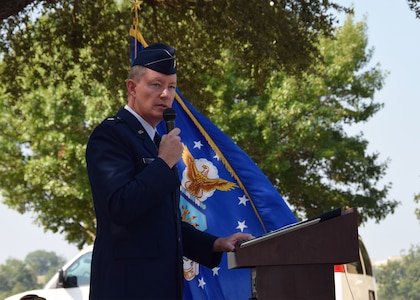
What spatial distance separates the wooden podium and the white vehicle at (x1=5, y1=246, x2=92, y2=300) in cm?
1059

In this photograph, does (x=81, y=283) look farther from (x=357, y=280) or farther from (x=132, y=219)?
(x=132, y=219)

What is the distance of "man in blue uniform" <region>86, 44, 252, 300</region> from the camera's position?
4.33 m

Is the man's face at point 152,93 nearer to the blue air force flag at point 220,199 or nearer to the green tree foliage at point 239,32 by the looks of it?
the blue air force flag at point 220,199

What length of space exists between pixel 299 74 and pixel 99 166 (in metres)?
11.0

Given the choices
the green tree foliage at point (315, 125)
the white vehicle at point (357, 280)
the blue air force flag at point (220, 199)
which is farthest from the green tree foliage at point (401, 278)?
the blue air force flag at point (220, 199)

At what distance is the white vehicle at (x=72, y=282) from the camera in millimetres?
14695

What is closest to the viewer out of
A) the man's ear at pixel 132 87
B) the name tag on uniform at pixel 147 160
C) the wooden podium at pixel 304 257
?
the wooden podium at pixel 304 257

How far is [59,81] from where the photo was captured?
16703 millimetres

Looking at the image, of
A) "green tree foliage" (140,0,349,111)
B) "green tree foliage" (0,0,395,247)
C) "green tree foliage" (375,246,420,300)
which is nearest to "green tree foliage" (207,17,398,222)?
"green tree foliage" (0,0,395,247)

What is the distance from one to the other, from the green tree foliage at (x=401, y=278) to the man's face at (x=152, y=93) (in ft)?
536

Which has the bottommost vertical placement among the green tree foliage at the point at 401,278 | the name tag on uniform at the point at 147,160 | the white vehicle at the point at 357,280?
the name tag on uniform at the point at 147,160

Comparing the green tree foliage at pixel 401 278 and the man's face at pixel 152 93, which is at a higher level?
the green tree foliage at pixel 401 278

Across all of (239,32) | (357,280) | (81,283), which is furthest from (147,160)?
(357,280)

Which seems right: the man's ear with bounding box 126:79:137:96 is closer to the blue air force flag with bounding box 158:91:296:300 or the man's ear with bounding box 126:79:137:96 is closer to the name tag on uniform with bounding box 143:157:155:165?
the name tag on uniform with bounding box 143:157:155:165
